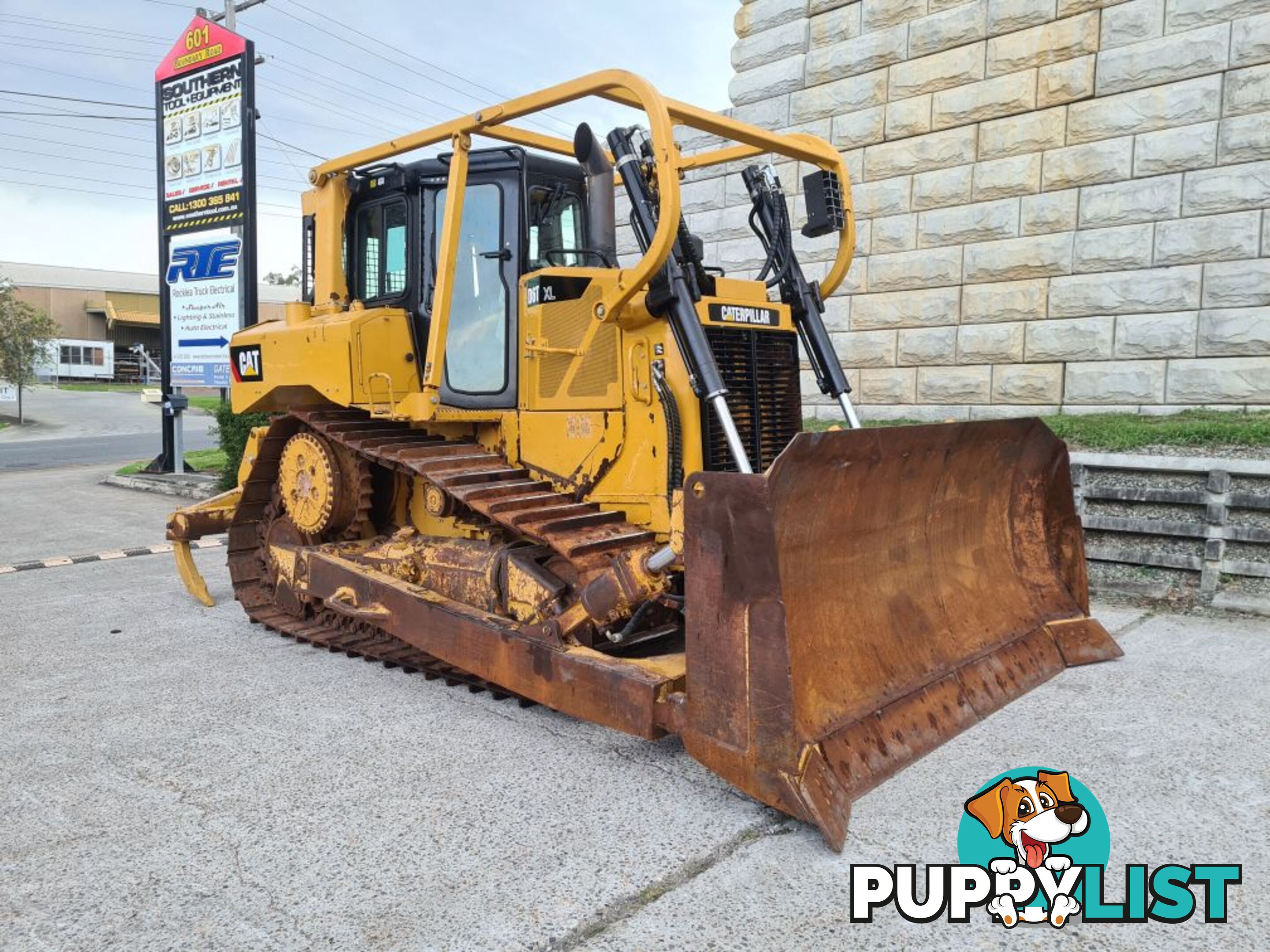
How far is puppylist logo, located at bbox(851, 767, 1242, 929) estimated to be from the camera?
2.61 meters

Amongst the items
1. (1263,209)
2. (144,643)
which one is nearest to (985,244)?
(1263,209)

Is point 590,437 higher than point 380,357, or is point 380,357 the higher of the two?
point 380,357

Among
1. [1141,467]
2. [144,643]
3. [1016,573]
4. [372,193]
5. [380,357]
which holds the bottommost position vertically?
[144,643]

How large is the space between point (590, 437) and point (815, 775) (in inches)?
79.7

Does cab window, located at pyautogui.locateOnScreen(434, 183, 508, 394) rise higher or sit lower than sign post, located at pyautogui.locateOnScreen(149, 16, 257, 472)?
lower

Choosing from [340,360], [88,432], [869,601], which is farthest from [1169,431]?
[88,432]

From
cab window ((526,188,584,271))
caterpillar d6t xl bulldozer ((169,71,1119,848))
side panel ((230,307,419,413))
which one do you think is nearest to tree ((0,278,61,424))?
side panel ((230,307,419,413))

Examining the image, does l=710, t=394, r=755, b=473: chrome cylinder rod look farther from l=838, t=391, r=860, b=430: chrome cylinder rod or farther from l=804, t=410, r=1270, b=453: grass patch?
l=804, t=410, r=1270, b=453: grass patch

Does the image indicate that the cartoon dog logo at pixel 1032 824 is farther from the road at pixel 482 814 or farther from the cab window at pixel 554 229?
the cab window at pixel 554 229

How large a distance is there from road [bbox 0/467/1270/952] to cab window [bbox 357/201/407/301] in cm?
220

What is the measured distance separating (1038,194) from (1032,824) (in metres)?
6.53

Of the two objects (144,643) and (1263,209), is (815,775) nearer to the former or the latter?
(144,643)

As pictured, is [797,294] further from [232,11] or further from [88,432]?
[88,432]

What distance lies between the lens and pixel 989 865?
9.25 feet
